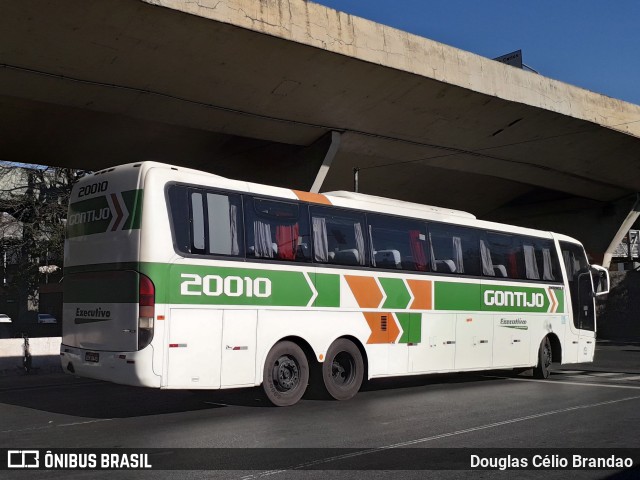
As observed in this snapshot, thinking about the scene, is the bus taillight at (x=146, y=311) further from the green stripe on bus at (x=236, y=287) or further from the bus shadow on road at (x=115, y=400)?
the bus shadow on road at (x=115, y=400)

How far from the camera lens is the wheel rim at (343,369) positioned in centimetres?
1179

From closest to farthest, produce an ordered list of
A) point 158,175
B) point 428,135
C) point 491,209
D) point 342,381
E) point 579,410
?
point 158,175 < point 579,410 < point 342,381 < point 428,135 < point 491,209

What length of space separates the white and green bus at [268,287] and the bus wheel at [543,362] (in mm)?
1034

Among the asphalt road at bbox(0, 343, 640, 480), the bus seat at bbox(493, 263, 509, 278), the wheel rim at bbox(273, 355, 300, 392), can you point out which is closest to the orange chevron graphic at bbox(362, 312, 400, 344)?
the asphalt road at bbox(0, 343, 640, 480)

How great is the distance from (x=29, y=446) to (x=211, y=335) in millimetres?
2836

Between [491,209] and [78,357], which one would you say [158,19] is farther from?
[491,209]

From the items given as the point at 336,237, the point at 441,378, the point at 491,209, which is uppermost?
the point at 491,209

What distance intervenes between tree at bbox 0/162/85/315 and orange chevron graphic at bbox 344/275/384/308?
32065 millimetres

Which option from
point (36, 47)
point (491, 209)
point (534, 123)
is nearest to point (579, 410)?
point (36, 47)

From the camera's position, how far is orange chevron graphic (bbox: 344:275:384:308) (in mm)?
12031

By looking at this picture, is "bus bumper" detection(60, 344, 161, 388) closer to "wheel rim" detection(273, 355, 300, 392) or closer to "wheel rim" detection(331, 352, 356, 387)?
"wheel rim" detection(273, 355, 300, 392)

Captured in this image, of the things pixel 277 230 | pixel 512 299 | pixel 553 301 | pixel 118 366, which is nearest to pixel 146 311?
pixel 118 366

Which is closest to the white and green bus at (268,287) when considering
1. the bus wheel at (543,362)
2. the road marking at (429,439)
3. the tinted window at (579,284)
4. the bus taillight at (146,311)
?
the bus taillight at (146,311)

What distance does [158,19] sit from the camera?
15.5 m
